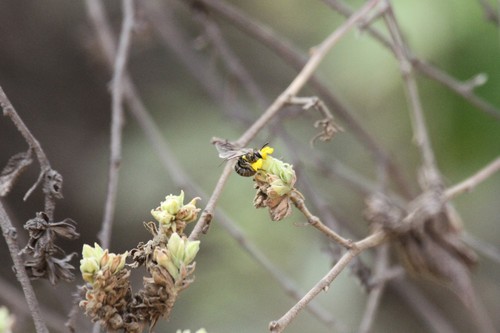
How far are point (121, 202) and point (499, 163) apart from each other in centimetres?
162

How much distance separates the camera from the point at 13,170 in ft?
2.91

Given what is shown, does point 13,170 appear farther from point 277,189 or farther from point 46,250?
point 277,189

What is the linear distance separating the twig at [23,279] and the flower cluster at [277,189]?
0.25 meters

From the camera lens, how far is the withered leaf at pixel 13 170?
0.87 metres

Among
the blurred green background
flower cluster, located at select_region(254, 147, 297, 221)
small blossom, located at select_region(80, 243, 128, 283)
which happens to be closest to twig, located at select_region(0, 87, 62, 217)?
small blossom, located at select_region(80, 243, 128, 283)

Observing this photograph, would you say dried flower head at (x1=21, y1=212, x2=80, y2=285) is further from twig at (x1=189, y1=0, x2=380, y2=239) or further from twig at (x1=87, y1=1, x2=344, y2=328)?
twig at (x1=87, y1=1, x2=344, y2=328)

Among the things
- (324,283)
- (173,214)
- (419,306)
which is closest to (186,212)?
(173,214)

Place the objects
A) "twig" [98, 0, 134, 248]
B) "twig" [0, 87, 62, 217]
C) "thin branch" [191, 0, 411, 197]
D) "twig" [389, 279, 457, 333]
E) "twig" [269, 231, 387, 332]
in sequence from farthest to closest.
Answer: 1. "twig" [389, 279, 457, 333]
2. "thin branch" [191, 0, 411, 197]
3. "twig" [98, 0, 134, 248]
4. "twig" [0, 87, 62, 217]
5. "twig" [269, 231, 387, 332]

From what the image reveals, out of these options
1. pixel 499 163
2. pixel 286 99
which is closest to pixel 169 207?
pixel 286 99

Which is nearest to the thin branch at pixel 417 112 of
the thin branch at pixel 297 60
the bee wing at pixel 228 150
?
the thin branch at pixel 297 60

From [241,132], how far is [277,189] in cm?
155

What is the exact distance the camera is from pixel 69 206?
260cm

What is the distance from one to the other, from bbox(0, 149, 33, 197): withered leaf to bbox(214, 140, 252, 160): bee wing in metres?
0.23

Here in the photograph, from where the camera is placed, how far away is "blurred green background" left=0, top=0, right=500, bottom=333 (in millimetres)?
2408
